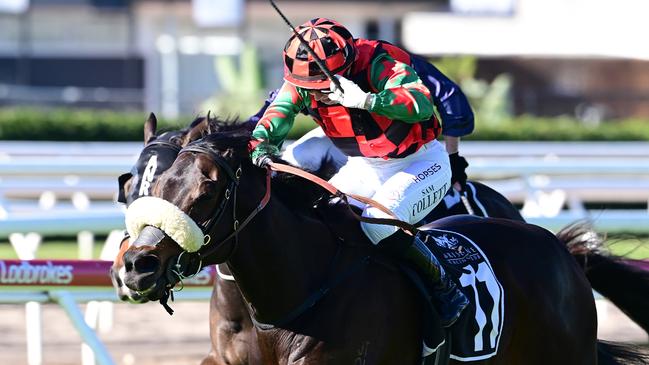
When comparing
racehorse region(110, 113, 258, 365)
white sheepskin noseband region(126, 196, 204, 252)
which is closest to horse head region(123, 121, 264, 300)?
white sheepskin noseband region(126, 196, 204, 252)

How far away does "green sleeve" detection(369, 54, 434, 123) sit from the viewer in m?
3.59

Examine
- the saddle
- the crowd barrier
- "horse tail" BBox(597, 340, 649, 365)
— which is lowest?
the crowd barrier

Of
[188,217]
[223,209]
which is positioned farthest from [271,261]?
[188,217]

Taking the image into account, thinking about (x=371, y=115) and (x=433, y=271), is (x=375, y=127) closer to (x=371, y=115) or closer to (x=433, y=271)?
(x=371, y=115)

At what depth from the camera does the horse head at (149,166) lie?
129 inches

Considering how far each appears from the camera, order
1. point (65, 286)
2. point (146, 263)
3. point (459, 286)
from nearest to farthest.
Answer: point (146, 263) → point (459, 286) → point (65, 286)

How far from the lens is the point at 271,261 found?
353 centimetres

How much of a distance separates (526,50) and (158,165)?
32.9 metres

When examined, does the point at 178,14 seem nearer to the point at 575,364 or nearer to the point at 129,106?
the point at 129,106

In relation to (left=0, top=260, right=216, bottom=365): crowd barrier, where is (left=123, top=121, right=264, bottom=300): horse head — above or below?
above

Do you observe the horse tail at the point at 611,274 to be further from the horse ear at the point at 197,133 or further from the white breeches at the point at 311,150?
the horse ear at the point at 197,133

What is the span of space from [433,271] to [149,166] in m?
1.00

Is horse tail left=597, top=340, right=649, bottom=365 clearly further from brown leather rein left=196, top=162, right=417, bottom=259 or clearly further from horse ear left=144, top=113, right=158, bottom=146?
horse ear left=144, top=113, right=158, bottom=146

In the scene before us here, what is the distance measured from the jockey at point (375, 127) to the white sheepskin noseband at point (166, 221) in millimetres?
398
